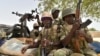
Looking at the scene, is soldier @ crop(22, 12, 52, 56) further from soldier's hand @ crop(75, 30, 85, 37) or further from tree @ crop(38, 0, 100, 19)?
tree @ crop(38, 0, 100, 19)

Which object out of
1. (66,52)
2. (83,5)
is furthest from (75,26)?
(83,5)

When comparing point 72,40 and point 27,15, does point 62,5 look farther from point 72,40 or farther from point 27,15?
point 72,40

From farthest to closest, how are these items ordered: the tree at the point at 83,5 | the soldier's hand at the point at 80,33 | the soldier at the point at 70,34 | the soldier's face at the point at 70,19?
the tree at the point at 83,5
the soldier's face at the point at 70,19
the soldier at the point at 70,34
the soldier's hand at the point at 80,33

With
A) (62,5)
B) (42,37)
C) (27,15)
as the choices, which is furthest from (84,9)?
(42,37)

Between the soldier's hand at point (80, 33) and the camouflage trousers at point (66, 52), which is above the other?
the soldier's hand at point (80, 33)

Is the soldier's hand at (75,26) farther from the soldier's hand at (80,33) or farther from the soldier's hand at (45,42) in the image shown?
the soldier's hand at (45,42)

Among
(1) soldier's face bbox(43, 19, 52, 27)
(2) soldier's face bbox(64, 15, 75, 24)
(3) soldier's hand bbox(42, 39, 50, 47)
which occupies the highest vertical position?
(2) soldier's face bbox(64, 15, 75, 24)

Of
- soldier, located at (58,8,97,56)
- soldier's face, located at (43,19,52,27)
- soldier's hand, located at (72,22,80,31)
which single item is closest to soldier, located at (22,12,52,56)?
soldier's face, located at (43,19,52,27)

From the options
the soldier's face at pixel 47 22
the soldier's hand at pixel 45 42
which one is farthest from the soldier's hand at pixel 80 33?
the soldier's face at pixel 47 22

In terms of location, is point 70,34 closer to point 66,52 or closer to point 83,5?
point 66,52

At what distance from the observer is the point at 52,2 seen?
1755 cm

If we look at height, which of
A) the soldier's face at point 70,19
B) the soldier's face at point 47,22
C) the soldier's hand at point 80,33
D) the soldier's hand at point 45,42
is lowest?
the soldier's hand at point 45,42

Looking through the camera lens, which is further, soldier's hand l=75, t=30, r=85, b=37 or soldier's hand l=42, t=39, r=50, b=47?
soldier's hand l=42, t=39, r=50, b=47

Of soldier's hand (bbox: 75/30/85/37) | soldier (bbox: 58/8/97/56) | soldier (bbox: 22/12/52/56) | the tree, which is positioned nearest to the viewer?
soldier's hand (bbox: 75/30/85/37)
